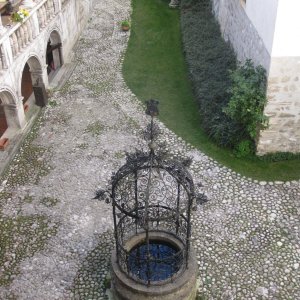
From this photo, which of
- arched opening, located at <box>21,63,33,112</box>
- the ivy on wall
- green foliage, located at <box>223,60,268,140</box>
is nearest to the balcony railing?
arched opening, located at <box>21,63,33,112</box>

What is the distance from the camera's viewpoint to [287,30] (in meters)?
10.7

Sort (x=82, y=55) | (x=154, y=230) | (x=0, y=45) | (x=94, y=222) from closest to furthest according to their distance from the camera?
(x=154, y=230) → (x=94, y=222) → (x=0, y=45) → (x=82, y=55)

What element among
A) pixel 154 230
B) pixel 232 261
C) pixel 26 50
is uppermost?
pixel 26 50

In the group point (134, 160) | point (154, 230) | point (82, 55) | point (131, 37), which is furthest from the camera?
point (131, 37)

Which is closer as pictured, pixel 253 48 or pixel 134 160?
pixel 134 160

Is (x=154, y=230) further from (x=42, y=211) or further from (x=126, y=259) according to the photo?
(x=42, y=211)

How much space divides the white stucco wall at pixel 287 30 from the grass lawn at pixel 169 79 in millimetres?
3044

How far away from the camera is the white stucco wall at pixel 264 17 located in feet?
35.8

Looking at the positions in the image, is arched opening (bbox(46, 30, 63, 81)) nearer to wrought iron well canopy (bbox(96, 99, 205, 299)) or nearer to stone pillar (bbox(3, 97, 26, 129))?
stone pillar (bbox(3, 97, 26, 129))

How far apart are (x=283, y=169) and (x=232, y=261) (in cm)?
Answer: 348

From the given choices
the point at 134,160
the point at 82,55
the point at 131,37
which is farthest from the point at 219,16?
the point at 134,160

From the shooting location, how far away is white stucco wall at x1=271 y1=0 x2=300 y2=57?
10430 millimetres

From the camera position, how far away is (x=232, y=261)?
32.4ft

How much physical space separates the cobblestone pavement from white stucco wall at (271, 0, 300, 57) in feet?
10.8
